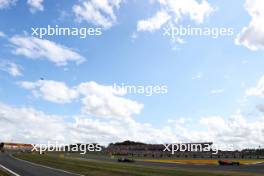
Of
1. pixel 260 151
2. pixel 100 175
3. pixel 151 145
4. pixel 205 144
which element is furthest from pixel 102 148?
pixel 100 175

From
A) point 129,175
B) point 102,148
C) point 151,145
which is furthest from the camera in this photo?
point 102,148

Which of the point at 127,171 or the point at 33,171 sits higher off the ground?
the point at 33,171

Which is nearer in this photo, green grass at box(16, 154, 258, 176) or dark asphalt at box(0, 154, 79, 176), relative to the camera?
dark asphalt at box(0, 154, 79, 176)

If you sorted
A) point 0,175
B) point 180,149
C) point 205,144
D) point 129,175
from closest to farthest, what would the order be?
point 0,175 → point 129,175 → point 180,149 → point 205,144

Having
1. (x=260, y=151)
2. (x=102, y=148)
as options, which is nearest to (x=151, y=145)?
(x=102, y=148)

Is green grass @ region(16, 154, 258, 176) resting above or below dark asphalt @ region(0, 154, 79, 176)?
below

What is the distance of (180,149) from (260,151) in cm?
2888

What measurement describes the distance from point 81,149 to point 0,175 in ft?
482

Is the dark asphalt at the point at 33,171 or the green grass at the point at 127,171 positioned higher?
the dark asphalt at the point at 33,171

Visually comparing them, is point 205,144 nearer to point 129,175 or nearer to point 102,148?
point 102,148

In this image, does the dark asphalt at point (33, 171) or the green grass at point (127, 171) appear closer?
the dark asphalt at point (33, 171)

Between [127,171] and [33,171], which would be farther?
[127,171]

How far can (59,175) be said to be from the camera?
1270 inches

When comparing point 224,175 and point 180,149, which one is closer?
point 224,175
